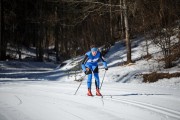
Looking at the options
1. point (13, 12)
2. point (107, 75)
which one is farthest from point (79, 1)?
point (13, 12)

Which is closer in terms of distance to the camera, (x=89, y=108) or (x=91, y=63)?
(x=89, y=108)

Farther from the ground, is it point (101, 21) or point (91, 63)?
point (101, 21)

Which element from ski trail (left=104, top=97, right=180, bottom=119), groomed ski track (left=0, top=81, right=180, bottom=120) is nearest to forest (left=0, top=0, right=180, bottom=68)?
groomed ski track (left=0, top=81, right=180, bottom=120)

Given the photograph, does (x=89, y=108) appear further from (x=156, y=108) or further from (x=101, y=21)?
(x=101, y=21)

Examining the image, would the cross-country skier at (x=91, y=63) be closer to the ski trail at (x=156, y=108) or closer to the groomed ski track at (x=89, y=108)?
the groomed ski track at (x=89, y=108)

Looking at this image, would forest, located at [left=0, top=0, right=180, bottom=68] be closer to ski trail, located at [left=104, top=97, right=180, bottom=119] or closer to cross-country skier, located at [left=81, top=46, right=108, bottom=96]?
cross-country skier, located at [left=81, top=46, right=108, bottom=96]

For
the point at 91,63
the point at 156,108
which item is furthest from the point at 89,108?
the point at 91,63

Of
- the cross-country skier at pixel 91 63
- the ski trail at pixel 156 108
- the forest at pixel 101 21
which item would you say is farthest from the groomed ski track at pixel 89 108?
the forest at pixel 101 21

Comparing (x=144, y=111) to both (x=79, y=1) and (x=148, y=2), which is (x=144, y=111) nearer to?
(x=79, y=1)

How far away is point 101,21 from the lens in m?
35.6

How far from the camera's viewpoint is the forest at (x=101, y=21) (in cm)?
1895

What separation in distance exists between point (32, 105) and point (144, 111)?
12.2 feet

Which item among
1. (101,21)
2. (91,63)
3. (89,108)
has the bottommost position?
(89,108)

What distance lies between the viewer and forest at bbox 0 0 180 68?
746 inches
